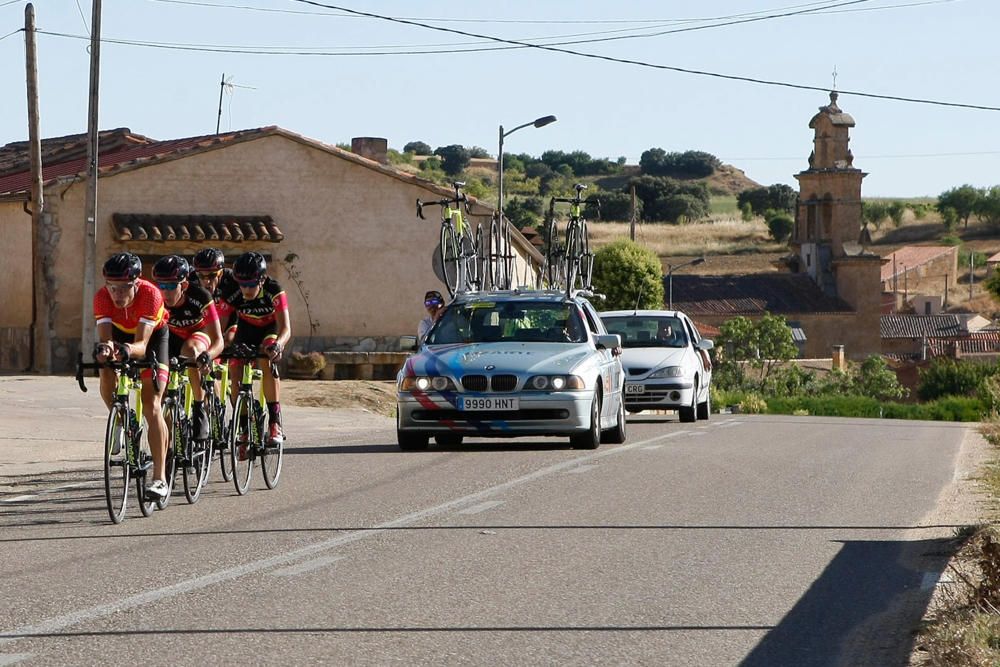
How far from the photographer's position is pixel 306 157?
1467 inches

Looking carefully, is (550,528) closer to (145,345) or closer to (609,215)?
(145,345)

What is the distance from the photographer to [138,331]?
10852 millimetres

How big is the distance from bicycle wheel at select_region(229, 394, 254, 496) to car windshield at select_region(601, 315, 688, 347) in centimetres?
1212

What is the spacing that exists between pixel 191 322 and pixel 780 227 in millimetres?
164105

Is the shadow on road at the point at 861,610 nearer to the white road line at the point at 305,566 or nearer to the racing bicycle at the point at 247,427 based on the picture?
the white road line at the point at 305,566

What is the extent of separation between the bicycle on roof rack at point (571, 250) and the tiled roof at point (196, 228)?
37.0 feet

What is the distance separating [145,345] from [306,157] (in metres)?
26.7

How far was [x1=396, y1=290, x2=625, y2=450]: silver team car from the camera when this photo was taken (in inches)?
650

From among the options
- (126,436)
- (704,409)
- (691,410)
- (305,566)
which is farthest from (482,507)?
(704,409)

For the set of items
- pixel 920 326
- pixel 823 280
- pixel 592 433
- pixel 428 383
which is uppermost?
pixel 823 280

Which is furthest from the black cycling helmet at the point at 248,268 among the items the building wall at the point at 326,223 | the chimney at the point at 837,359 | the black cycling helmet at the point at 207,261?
the chimney at the point at 837,359

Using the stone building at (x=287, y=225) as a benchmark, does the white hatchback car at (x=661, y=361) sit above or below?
below

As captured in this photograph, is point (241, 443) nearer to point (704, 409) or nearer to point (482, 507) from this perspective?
point (482, 507)

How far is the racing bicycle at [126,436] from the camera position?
10.5m
